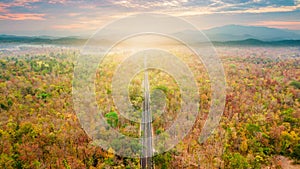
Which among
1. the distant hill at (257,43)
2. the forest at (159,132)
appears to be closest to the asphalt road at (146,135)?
the forest at (159,132)

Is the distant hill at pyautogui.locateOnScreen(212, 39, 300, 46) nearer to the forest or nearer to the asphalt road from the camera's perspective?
the forest

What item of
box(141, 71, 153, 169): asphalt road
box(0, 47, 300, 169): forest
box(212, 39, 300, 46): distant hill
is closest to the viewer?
box(0, 47, 300, 169): forest

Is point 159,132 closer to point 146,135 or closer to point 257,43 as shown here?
point 146,135

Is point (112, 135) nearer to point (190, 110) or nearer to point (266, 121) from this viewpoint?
point (190, 110)

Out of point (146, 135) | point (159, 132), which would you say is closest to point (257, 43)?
point (159, 132)

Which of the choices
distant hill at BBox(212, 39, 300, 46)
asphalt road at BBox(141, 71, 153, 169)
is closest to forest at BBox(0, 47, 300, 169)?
asphalt road at BBox(141, 71, 153, 169)

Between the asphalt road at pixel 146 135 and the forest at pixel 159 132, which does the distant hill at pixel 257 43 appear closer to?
the forest at pixel 159 132

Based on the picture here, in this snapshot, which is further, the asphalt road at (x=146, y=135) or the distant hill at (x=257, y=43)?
the distant hill at (x=257, y=43)

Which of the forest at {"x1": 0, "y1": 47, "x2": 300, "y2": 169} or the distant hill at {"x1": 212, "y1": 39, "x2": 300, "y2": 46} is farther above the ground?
the distant hill at {"x1": 212, "y1": 39, "x2": 300, "y2": 46}

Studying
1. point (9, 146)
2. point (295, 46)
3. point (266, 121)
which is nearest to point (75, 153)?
point (9, 146)

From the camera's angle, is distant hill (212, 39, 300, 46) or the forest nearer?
the forest

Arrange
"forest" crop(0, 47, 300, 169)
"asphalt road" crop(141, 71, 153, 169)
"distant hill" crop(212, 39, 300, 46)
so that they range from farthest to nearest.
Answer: "distant hill" crop(212, 39, 300, 46)
"asphalt road" crop(141, 71, 153, 169)
"forest" crop(0, 47, 300, 169)
